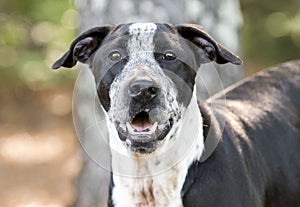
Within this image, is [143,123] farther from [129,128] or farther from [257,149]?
[257,149]

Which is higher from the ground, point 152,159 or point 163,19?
point 163,19

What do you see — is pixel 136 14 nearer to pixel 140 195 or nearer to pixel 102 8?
pixel 102 8

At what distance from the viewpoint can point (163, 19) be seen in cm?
546

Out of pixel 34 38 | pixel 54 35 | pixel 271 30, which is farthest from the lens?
pixel 271 30

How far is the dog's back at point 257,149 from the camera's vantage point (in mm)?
4148

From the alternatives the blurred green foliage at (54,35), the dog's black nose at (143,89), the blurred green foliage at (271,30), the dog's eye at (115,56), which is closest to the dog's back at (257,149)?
the dog's black nose at (143,89)

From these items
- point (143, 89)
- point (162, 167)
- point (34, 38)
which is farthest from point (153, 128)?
point (34, 38)

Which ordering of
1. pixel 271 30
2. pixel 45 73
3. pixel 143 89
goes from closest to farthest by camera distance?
1. pixel 143 89
2. pixel 45 73
3. pixel 271 30

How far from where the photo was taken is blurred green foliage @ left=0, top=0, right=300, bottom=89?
895 cm

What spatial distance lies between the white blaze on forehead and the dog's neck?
361 millimetres

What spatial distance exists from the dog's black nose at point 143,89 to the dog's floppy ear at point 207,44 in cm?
47

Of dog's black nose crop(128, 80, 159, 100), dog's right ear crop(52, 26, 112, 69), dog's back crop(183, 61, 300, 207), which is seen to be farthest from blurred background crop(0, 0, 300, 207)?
dog's black nose crop(128, 80, 159, 100)

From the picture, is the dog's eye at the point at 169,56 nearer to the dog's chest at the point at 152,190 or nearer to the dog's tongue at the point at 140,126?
the dog's tongue at the point at 140,126

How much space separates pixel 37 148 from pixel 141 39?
4.35 m
